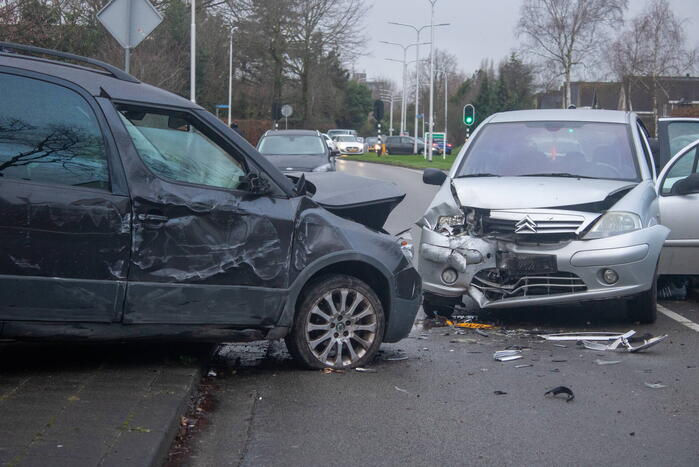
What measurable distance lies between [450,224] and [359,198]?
1.84m

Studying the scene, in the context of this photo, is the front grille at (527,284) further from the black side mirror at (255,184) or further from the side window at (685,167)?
the side window at (685,167)

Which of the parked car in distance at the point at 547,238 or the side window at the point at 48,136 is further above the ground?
the side window at the point at 48,136

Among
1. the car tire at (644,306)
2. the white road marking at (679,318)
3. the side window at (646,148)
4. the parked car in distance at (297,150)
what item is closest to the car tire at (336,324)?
the car tire at (644,306)

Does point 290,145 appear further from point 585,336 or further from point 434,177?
point 585,336

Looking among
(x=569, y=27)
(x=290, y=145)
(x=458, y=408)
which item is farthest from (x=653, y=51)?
(x=458, y=408)

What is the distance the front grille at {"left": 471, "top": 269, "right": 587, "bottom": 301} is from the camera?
7844 mm

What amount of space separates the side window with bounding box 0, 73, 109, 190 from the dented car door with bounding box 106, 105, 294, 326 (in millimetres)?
190

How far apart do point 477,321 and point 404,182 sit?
981 inches

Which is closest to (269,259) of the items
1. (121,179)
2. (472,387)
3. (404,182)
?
(121,179)

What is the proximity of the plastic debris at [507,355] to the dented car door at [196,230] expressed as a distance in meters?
1.82

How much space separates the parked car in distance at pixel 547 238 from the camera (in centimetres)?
782

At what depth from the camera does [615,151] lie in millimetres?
9070

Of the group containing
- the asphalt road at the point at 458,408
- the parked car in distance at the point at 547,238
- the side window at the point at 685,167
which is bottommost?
the asphalt road at the point at 458,408

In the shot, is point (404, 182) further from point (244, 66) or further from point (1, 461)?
point (244, 66)
